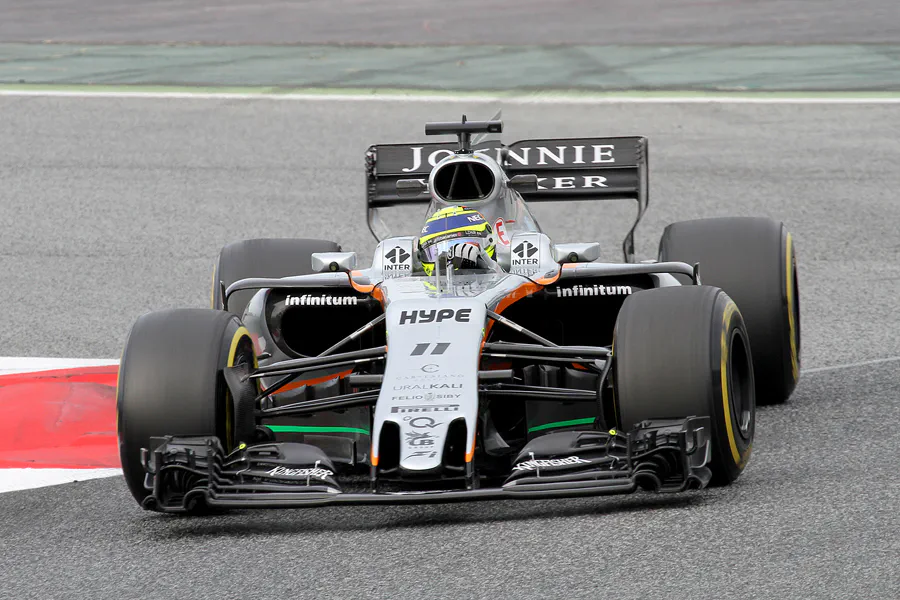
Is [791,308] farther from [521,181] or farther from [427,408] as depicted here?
[427,408]

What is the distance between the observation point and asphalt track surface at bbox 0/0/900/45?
22344 millimetres

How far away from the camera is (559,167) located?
32.5 ft

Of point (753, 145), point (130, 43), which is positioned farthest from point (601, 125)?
point (130, 43)

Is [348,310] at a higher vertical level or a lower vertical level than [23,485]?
higher

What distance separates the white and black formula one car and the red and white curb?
43.3 inches

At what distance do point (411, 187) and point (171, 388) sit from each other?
3121 millimetres

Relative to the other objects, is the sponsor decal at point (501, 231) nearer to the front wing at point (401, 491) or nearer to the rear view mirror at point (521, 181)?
the rear view mirror at point (521, 181)

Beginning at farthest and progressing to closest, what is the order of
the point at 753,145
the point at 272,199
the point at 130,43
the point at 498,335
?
the point at 130,43 < the point at 753,145 < the point at 272,199 < the point at 498,335

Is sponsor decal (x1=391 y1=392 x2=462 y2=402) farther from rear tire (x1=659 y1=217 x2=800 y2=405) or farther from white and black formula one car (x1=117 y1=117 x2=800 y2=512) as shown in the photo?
rear tire (x1=659 y1=217 x2=800 y2=405)

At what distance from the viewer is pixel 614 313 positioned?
834 centimetres

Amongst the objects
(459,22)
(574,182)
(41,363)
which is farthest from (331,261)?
(459,22)

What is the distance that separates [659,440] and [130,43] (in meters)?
17.6

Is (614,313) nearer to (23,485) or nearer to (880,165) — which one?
(23,485)

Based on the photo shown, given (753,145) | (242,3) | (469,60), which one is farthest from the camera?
(242,3)
